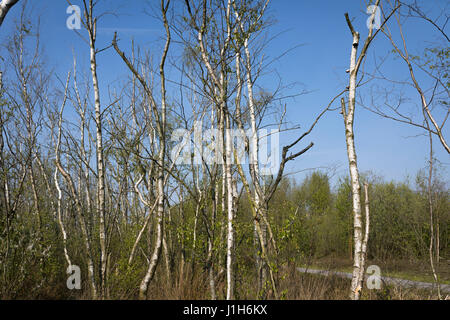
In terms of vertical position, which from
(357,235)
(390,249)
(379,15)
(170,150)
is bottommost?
(390,249)

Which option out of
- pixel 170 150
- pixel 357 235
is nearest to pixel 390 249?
pixel 170 150

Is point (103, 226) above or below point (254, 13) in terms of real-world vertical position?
below

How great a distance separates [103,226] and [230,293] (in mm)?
2230

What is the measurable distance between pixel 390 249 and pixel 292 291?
1386 centimetres

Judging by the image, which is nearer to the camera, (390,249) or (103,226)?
(103,226)

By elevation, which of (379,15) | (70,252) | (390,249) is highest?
(379,15)

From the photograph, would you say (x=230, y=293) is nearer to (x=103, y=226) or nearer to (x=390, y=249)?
(x=103, y=226)

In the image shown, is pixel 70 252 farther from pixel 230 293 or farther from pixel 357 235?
pixel 357 235

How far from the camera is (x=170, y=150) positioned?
8.75 meters
